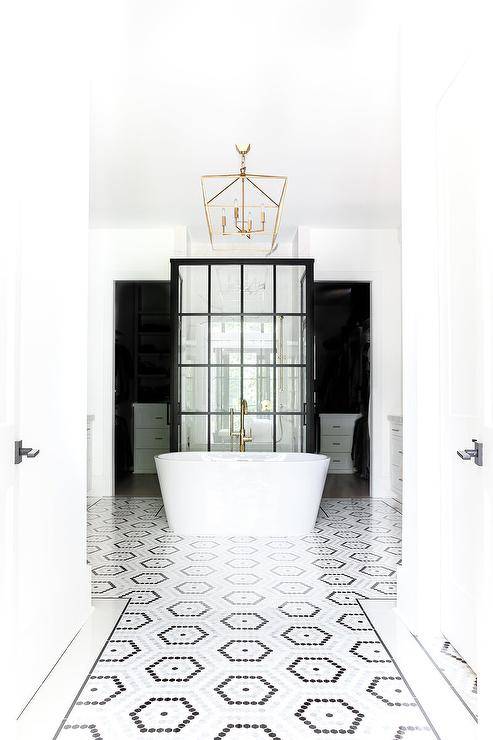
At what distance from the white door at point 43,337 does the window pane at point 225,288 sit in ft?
8.95

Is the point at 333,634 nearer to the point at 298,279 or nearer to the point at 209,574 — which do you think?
the point at 209,574

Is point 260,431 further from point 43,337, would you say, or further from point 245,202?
point 43,337

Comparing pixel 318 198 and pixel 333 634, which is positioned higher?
pixel 318 198

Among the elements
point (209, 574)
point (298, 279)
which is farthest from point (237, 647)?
point (298, 279)

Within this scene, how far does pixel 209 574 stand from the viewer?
3404 millimetres

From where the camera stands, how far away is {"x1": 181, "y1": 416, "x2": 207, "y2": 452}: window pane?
5449 mm

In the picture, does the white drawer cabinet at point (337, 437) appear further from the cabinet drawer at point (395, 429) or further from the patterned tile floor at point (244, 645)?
the patterned tile floor at point (244, 645)

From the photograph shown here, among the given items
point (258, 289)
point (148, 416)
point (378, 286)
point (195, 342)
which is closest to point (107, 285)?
point (195, 342)

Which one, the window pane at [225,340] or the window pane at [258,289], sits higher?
the window pane at [258,289]

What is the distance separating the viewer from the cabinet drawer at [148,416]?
7715mm

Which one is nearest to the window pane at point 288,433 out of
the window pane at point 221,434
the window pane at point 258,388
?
the window pane at point 258,388

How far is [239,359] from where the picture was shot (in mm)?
5496

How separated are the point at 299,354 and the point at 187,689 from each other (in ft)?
12.2

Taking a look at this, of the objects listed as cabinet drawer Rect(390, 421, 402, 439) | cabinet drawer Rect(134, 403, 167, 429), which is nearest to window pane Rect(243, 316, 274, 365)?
cabinet drawer Rect(390, 421, 402, 439)
